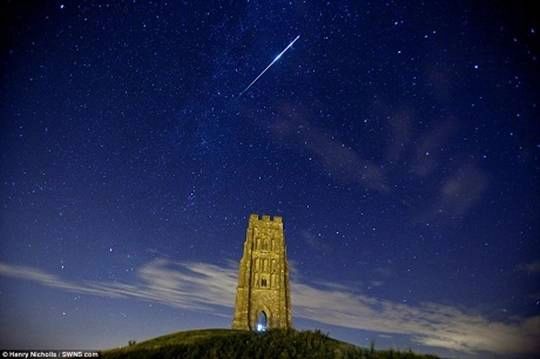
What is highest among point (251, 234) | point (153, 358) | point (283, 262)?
point (251, 234)

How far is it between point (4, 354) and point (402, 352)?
18998 millimetres

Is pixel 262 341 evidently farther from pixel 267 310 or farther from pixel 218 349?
pixel 267 310

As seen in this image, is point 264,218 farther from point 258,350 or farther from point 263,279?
point 258,350

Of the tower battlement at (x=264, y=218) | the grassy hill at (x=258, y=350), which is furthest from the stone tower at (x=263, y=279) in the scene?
the grassy hill at (x=258, y=350)

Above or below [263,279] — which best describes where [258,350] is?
→ below

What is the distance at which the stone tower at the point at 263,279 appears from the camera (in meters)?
39.4

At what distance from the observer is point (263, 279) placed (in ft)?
141

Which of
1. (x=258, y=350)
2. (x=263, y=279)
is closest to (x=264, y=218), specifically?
(x=263, y=279)

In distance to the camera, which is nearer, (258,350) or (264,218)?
(258,350)

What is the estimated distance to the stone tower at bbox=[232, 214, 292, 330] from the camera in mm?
39375

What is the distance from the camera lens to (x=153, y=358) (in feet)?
47.9

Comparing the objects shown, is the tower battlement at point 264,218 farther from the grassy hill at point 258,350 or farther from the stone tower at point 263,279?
the grassy hill at point 258,350

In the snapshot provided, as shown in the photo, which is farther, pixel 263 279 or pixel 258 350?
pixel 263 279

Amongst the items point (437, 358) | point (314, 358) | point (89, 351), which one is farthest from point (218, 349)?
point (437, 358)
